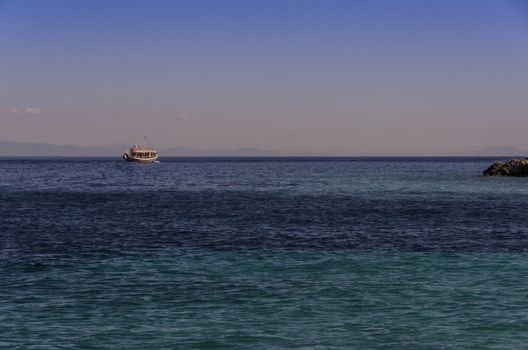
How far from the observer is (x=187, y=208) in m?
63.4

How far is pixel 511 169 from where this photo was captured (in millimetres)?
118000

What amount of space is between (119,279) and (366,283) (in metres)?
9.77

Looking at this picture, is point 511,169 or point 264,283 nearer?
point 264,283

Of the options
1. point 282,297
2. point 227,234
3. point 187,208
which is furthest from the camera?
point 187,208

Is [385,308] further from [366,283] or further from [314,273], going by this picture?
[314,273]

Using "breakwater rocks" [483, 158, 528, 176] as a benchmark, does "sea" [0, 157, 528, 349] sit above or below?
below

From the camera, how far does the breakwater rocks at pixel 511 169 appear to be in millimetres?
115500

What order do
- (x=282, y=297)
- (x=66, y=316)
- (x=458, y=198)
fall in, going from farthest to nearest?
(x=458, y=198), (x=282, y=297), (x=66, y=316)

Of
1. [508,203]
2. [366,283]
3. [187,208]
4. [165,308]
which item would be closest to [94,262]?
[165,308]

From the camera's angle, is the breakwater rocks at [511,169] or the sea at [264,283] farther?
the breakwater rocks at [511,169]

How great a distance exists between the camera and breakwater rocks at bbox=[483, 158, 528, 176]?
11550 centimetres

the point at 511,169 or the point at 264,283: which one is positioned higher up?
the point at 511,169

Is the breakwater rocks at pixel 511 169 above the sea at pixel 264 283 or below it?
above

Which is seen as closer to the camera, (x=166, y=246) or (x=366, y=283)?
(x=366, y=283)
